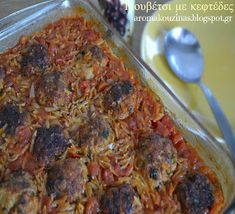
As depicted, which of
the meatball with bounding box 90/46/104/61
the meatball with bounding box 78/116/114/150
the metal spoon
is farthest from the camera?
the metal spoon

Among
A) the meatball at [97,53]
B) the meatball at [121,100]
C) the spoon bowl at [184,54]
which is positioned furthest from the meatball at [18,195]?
the spoon bowl at [184,54]

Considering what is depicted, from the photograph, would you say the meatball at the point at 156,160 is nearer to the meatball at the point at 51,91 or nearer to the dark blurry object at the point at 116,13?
the meatball at the point at 51,91

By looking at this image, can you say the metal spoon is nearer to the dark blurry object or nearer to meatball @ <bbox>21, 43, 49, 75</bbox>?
the dark blurry object

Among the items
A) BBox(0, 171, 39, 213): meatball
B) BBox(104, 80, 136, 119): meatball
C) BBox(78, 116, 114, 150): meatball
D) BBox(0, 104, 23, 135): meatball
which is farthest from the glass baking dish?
BBox(0, 171, 39, 213): meatball

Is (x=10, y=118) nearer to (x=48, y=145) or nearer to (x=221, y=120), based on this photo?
(x=48, y=145)

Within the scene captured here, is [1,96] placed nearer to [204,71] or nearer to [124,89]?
[124,89]

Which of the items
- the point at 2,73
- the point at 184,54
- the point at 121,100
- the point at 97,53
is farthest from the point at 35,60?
the point at 184,54
